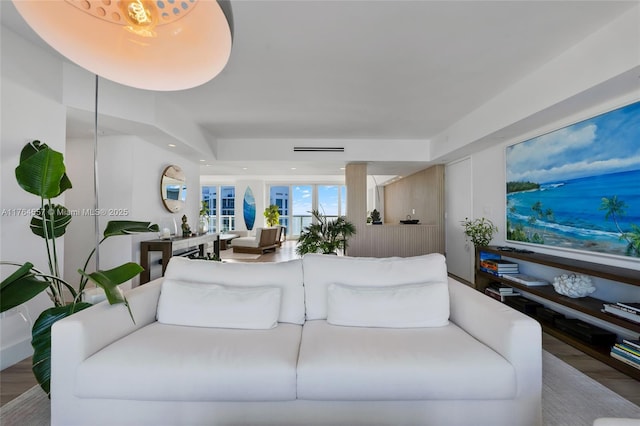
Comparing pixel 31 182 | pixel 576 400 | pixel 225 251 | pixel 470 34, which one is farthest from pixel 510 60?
pixel 225 251

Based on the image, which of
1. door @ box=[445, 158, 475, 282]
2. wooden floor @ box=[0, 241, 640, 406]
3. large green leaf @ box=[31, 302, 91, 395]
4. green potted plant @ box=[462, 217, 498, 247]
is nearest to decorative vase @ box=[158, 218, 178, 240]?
wooden floor @ box=[0, 241, 640, 406]

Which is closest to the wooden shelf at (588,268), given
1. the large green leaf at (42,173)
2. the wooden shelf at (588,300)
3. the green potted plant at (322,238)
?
the wooden shelf at (588,300)

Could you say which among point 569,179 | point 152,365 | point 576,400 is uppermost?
point 569,179

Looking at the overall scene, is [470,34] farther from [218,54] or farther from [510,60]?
[218,54]

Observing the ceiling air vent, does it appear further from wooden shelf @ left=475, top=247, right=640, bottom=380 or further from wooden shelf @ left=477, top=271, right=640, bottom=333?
wooden shelf @ left=477, top=271, right=640, bottom=333

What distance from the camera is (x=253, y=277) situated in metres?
1.95

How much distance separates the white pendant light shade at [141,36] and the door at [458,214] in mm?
4806

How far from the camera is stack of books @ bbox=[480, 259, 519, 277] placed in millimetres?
3410

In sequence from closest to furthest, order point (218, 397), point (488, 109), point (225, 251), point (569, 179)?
point (218, 397) < point (569, 179) < point (488, 109) < point (225, 251)

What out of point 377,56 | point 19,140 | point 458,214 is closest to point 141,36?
point 377,56

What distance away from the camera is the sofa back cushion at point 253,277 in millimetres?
1896

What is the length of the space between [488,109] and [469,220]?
192cm

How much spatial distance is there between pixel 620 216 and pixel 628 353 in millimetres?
1061

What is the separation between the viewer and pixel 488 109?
11.4 ft
